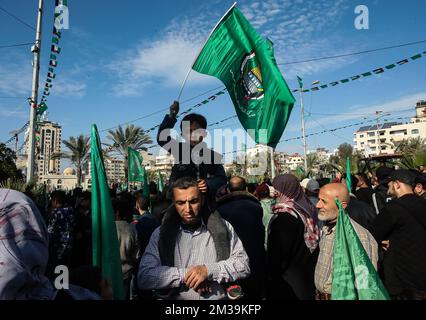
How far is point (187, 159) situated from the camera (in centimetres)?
303

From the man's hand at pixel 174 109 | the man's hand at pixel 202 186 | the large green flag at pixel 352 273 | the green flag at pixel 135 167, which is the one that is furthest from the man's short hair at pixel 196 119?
the green flag at pixel 135 167

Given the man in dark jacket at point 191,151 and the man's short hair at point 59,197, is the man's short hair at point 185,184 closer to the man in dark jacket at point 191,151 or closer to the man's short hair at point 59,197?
the man in dark jacket at point 191,151

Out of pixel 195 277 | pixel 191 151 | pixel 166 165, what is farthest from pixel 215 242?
pixel 166 165

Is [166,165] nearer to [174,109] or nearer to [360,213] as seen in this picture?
[360,213]

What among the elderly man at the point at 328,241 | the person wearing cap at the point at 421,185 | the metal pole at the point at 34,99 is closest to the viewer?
the elderly man at the point at 328,241

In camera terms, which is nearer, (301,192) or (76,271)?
(76,271)

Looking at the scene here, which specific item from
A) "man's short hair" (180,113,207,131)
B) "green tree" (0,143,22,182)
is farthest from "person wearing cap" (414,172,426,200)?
"green tree" (0,143,22,182)

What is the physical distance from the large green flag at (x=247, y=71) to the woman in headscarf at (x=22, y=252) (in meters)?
2.86

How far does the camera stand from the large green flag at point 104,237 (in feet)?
6.66

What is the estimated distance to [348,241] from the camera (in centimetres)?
187

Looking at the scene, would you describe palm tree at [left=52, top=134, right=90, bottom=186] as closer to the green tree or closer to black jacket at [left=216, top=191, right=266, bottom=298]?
the green tree

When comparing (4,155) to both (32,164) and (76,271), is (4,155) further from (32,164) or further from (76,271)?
(76,271)
